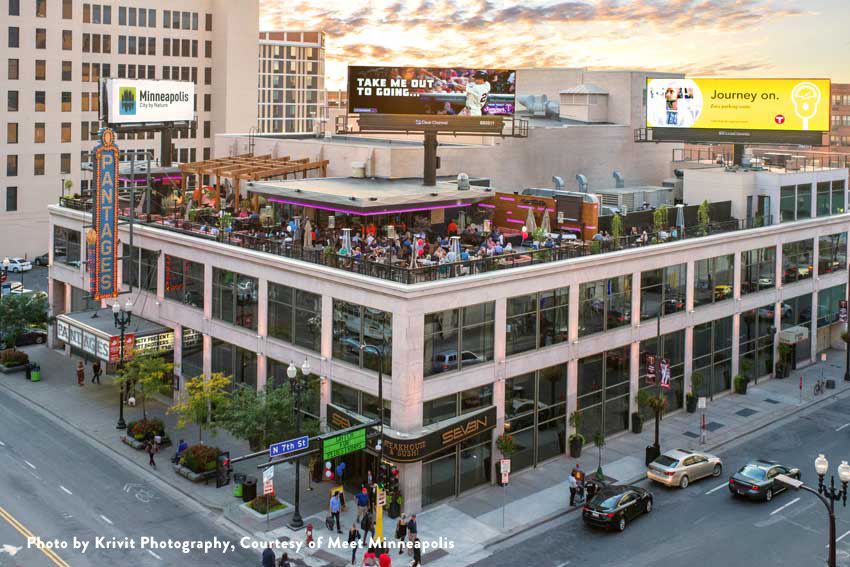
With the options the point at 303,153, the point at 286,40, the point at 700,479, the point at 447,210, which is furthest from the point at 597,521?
the point at 286,40

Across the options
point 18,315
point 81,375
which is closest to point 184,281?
point 81,375

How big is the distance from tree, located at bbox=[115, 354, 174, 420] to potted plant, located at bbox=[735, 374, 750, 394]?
106 feet

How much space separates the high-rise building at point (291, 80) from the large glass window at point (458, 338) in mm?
134954

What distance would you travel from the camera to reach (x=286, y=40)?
7082 inches

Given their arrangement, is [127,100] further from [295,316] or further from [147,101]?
[295,316]

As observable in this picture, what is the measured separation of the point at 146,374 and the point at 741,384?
111 ft

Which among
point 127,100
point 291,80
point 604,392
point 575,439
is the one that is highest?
point 291,80

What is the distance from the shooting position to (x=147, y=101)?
67250mm

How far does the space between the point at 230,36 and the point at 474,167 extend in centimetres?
6798

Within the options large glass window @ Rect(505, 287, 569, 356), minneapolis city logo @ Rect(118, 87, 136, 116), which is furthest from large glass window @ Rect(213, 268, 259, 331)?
minneapolis city logo @ Rect(118, 87, 136, 116)

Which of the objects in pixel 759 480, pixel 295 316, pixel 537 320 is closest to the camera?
pixel 759 480

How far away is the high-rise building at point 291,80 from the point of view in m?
176

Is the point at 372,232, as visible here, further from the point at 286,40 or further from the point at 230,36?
the point at 286,40

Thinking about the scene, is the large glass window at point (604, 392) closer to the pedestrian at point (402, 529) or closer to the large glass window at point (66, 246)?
the pedestrian at point (402, 529)
